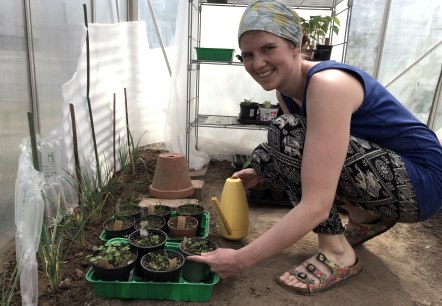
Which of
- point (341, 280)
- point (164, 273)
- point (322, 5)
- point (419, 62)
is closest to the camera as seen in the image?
point (164, 273)

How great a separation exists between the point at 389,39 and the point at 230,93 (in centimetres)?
139

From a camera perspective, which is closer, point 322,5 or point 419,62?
point 322,5

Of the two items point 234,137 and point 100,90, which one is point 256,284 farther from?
point 234,137

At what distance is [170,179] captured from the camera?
1.93 m

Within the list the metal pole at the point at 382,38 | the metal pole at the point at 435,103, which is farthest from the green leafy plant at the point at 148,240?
the metal pole at the point at 435,103

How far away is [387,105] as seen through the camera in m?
1.11

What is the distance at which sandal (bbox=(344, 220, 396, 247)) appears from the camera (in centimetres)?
142

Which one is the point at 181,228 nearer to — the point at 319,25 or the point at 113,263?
the point at 113,263

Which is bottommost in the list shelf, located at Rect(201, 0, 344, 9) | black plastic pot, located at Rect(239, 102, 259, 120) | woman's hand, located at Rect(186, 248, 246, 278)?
woman's hand, located at Rect(186, 248, 246, 278)

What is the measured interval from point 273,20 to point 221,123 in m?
1.64

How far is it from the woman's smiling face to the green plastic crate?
1.32 meters

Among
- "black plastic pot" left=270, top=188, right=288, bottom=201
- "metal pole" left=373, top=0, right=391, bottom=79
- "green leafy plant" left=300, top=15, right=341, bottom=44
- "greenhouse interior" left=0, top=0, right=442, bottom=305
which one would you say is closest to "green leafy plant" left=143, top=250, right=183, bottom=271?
"greenhouse interior" left=0, top=0, right=442, bottom=305

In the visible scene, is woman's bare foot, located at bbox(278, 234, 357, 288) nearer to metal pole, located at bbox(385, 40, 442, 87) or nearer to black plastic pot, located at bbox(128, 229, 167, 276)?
black plastic pot, located at bbox(128, 229, 167, 276)

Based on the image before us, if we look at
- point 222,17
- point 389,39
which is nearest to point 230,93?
point 222,17
